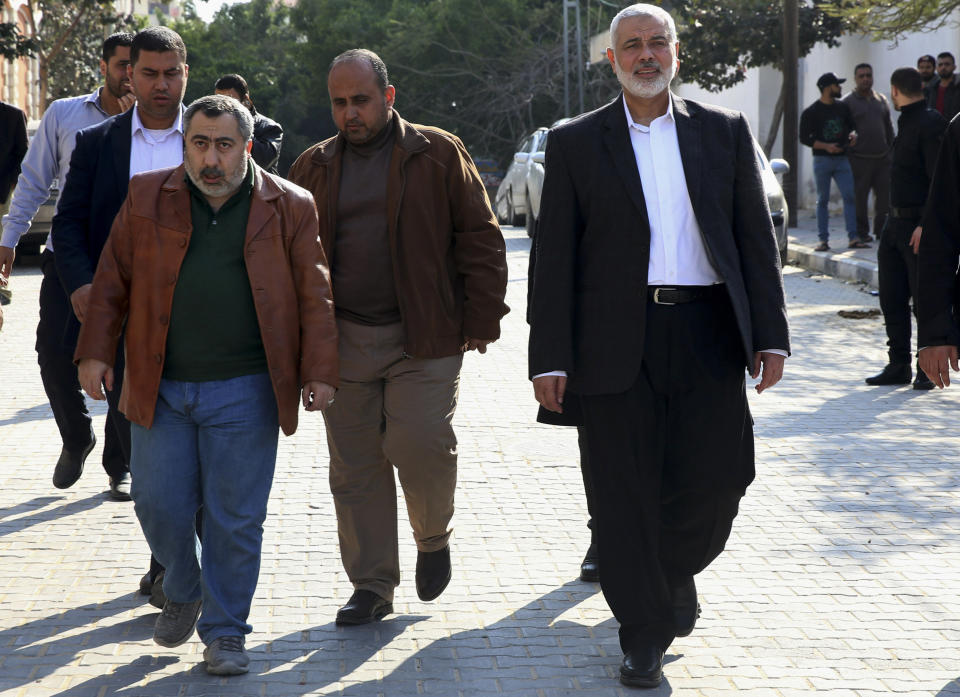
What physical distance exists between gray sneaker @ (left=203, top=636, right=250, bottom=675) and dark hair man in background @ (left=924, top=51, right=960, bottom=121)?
1283cm

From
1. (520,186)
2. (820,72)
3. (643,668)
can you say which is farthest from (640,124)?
(820,72)

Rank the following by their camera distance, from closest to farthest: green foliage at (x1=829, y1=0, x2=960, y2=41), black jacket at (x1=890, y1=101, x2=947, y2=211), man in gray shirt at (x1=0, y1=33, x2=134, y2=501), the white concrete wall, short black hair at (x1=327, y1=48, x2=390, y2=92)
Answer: short black hair at (x1=327, y1=48, x2=390, y2=92)
man in gray shirt at (x1=0, y1=33, x2=134, y2=501)
black jacket at (x1=890, y1=101, x2=947, y2=211)
green foliage at (x1=829, y1=0, x2=960, y2=41)
the white concrete wall

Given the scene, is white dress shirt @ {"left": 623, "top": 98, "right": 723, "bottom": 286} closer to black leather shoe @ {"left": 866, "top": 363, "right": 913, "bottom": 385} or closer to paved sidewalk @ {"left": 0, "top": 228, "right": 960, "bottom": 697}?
paved sidewalk @ {"left": 0, "top": 228, "right": 960, "bottom": 697}

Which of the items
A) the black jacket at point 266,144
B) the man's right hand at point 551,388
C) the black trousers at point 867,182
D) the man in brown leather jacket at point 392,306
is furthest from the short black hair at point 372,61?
the black trousers at point 867,182

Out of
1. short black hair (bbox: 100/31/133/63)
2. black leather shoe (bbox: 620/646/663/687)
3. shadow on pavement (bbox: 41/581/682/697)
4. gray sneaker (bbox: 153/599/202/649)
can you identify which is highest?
short black hair (bbox: 100/31/133/63)

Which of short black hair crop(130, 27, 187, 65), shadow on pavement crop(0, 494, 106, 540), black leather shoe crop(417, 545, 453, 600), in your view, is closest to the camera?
black leather shoe crop(417, 545, 453, 600)

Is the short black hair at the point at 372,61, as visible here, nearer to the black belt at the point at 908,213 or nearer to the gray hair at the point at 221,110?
the gray hair at the point at 221,110

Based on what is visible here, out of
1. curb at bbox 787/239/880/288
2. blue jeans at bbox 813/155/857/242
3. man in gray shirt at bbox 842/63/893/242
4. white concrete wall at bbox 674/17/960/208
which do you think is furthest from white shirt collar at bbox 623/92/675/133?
white concrete wall at bbox 674/17/960/208

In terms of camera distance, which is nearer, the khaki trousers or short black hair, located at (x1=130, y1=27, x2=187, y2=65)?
the khaki trousers

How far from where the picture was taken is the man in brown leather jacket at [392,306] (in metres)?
4.95

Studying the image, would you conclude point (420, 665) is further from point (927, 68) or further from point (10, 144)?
point (927, 68)

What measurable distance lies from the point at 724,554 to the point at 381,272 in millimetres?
1919

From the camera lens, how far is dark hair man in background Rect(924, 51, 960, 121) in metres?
15.8

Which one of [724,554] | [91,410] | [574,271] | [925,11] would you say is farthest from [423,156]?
[925,11]
